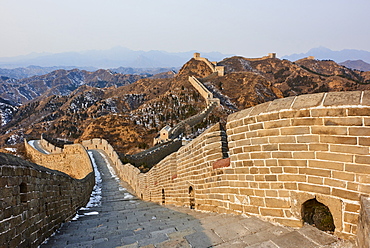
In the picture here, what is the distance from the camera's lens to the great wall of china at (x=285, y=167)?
115 inches

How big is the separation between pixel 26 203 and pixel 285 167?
3.94 metres

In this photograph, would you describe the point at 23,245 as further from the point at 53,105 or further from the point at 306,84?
the point at 53,105

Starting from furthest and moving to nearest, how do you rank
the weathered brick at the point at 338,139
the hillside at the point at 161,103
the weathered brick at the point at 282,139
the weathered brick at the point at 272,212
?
the hillside at the point at 161,103, the weathered brick at the point at 272,212, the weathered brick at the point at 282,139, the weathered brick at the point at 338,139

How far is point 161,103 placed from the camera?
57531 millimetres

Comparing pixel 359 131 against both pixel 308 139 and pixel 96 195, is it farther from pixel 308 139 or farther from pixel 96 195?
pixel 96 195

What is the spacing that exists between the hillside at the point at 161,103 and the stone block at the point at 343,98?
Answer: 37.1m

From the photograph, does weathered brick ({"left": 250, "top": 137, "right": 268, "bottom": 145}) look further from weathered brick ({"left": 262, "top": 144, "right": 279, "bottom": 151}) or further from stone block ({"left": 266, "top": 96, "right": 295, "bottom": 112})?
stone block ({"left": 266, "top": 96, "right": 295, "bottom": 112})

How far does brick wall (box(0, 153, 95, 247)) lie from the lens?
3.38 metres

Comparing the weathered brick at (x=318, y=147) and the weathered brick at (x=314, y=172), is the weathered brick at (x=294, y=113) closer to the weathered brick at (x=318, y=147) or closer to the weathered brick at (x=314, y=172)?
the weathered brick at (x=318, y=147)

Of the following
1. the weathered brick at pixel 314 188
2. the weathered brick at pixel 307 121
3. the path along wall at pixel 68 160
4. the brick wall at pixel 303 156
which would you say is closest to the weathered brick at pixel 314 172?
the brick wall at pixel 303 156

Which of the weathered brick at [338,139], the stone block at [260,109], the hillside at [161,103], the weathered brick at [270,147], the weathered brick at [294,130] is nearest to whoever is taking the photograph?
the weathered brick at [338,139]

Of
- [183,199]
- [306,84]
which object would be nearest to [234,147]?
[183,199]

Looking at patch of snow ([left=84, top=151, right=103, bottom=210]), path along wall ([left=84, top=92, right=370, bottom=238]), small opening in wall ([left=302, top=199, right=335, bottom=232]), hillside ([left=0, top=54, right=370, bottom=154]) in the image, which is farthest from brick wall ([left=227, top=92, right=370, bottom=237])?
hillside ([left=0, top=54, right=370, bottom=154])

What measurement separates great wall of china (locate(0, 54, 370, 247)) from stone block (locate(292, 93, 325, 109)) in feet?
0.04
